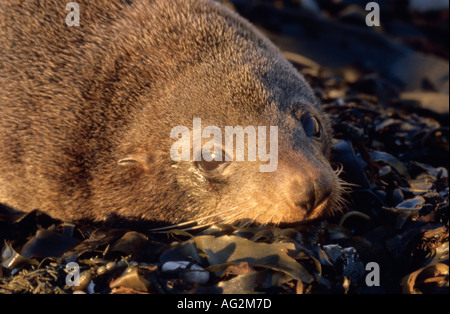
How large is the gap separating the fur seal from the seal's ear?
0.4 inches

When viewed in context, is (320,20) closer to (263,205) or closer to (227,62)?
(227,62)

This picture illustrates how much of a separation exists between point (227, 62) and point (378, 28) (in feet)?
19.5

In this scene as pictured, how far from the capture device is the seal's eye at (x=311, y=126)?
448 centimetres

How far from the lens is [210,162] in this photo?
410 cm

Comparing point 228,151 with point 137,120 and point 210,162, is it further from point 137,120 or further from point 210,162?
point 137,120

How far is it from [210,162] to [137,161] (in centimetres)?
60

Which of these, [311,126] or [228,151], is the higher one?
[311,126]

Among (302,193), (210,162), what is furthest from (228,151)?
Answer: (302,193)

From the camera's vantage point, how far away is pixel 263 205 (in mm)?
4012

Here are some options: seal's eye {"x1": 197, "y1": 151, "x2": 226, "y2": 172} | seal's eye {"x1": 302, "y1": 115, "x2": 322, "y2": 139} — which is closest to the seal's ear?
seal's eye {"x1": 197, "y1": 151, "x2": 226, "y2": 172}

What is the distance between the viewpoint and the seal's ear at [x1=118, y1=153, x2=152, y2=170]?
413 cm

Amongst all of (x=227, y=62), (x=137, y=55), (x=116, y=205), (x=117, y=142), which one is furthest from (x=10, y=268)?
(x=227, y=62)

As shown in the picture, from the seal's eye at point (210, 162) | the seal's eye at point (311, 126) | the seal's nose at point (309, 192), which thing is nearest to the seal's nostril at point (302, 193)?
the seal's nose at point (309, 192)

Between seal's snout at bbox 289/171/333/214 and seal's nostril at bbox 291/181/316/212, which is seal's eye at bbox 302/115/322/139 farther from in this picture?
seal's nostril at bbox 291/181/316/212
